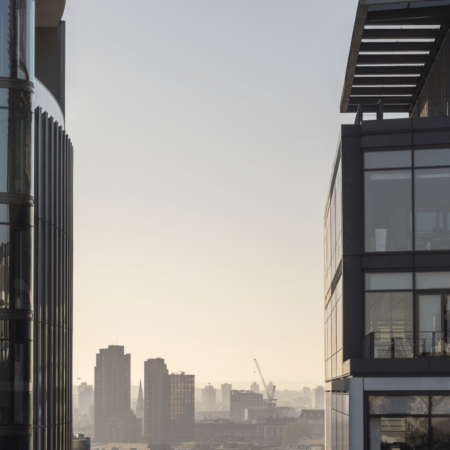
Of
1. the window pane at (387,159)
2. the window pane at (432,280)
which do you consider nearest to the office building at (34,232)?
the window pane at (387,159)

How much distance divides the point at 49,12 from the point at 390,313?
2408 centimetres

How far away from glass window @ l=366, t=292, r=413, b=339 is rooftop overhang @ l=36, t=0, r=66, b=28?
73.0 feet

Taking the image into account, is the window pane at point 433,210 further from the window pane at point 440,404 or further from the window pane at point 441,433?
the window pane at point 441,433

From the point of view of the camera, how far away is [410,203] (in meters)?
25.6

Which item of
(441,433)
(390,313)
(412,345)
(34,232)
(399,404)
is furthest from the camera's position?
(34,232)

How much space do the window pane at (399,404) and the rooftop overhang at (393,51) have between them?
39.2 ft

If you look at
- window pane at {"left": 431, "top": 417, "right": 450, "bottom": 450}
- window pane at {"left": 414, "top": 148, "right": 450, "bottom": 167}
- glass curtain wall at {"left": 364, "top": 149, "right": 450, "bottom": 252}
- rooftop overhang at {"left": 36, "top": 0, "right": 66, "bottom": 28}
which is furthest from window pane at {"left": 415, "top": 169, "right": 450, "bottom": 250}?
rooftop overhang at {"left": 36, "top": 0, "right": 66, "bottom": 28}

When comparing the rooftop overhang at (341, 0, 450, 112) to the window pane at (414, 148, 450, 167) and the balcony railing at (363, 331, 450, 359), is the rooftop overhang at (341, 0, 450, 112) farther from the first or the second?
the balcony railing at (363, 331, 450, 359)

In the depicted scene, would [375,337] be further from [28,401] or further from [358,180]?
[28,401]

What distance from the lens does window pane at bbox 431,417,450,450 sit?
22.3 metres

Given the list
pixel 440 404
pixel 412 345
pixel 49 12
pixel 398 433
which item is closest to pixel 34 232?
pixel 49 12

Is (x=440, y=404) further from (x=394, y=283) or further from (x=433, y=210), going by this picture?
(x=433, y=210)

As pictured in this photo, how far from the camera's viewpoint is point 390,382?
905 inches

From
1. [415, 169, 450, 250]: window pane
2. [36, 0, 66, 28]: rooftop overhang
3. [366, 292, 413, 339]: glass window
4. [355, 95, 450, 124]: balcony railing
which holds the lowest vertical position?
[366, 292, 413, 339]: glass window
